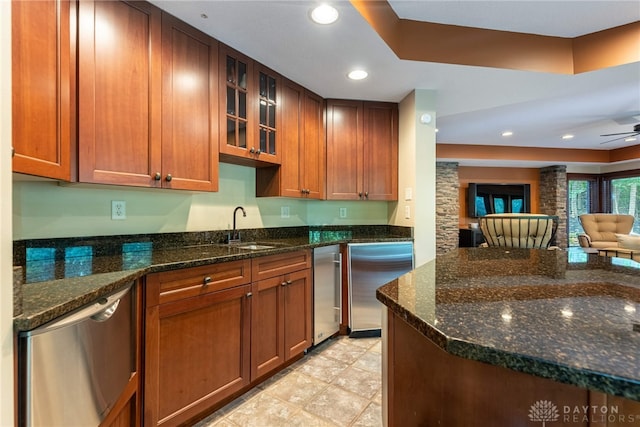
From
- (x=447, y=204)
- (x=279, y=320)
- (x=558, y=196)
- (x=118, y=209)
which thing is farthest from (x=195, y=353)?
(x=558, y=196)

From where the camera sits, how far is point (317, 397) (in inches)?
69.7

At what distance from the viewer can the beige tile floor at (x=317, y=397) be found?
62.1 inches

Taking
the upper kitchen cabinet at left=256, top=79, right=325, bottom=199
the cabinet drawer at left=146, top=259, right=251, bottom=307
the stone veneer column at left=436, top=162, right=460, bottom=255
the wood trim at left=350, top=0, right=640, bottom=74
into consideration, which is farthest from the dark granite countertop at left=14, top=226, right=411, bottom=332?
the stone veneer column at left=436, top=162, right=460, bottom=255

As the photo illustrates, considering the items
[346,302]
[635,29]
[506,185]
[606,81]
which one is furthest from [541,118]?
[346,302]

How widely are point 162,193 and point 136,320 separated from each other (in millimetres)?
965

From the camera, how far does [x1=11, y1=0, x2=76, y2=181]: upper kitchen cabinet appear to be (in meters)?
1.05

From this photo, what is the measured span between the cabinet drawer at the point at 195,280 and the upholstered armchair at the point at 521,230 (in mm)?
1610

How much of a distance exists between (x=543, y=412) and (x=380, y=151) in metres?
2.57

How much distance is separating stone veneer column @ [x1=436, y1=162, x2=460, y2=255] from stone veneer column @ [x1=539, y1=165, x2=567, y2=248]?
2.36 meters

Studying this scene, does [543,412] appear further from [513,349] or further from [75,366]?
[75,366]

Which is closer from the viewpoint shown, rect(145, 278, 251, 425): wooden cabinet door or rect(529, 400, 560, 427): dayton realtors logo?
rect(529, 400, 560, 427): dayton realtors logo

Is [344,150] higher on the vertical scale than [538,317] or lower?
higher

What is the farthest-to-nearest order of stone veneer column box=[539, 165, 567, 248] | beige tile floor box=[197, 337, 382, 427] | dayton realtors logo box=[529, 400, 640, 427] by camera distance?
stone veneer column box=[539, 165, 567, 248] → beige tile floor box=[197, 337, 382, 427] → dayton realtors logo box=[529, 400, 640, 427]

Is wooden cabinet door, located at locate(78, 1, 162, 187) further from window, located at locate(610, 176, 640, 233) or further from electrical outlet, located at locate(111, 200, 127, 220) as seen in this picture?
window, located at locate(610, 176, 640, 233)
